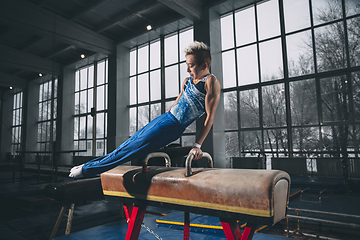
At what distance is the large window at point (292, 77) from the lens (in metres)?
5.72

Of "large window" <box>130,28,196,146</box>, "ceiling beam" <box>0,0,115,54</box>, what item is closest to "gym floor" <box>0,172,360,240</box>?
"ceiling beam" <box>0,0,115,54</box>

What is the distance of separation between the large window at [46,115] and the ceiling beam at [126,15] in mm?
4062

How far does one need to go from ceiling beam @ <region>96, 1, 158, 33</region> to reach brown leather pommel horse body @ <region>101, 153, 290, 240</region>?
699 centimetres

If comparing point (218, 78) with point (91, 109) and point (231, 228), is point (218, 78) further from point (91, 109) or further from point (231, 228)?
point (231, 228)

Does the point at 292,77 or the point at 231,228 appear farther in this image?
the point at 292,77

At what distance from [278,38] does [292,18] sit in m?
0.64

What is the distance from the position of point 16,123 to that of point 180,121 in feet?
13.2

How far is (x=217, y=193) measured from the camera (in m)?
1.22

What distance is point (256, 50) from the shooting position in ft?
23.1

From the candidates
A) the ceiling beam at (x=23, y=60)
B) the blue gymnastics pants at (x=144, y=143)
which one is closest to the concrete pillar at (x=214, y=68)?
the ceiling beam at (x=23, y=60)

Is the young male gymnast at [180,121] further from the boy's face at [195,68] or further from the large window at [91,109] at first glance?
the large window at [91,109]

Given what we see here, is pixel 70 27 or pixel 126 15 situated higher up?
pixel 126 15

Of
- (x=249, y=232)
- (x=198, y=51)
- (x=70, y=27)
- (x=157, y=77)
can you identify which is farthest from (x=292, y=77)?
(x=70, y=27)

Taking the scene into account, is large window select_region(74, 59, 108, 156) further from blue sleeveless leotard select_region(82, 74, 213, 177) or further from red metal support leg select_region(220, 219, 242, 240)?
red metal support leg select_region(220, 219, 242, 240)
